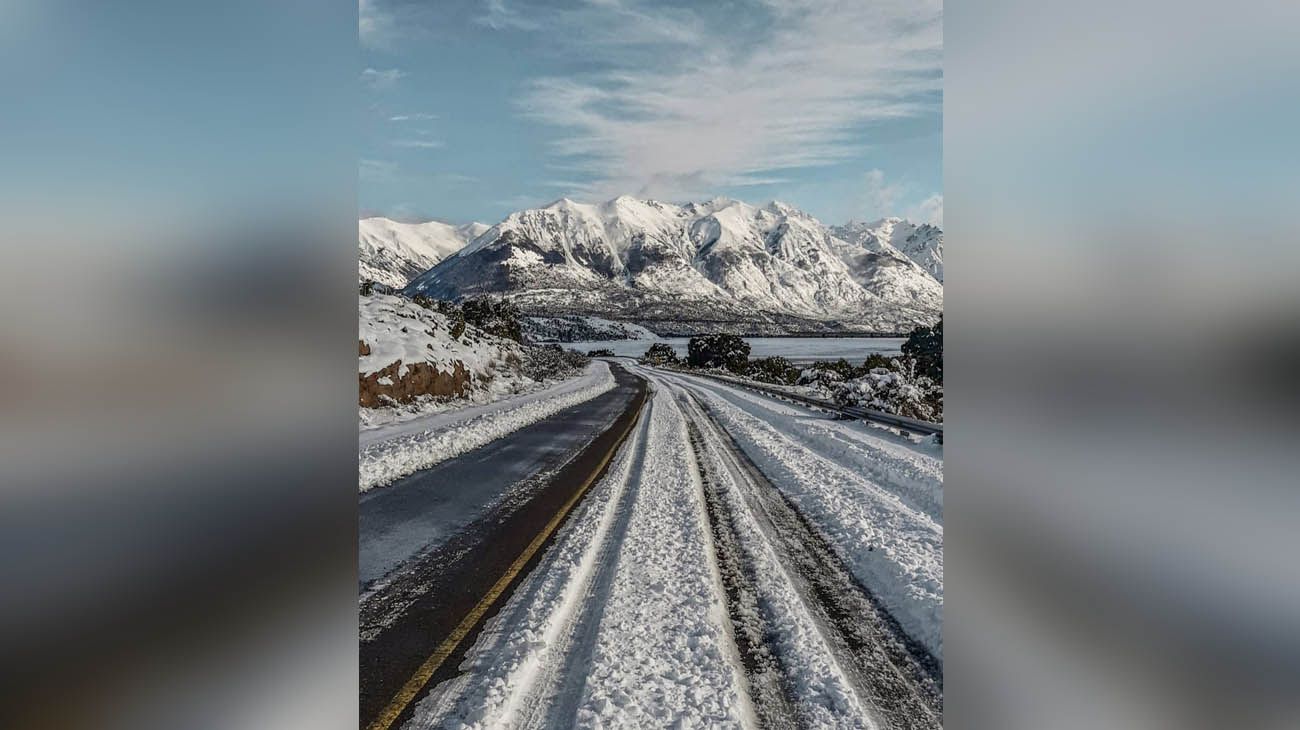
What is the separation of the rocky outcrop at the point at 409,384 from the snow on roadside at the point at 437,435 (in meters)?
1.16

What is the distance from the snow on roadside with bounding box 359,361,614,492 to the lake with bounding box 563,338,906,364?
35.2 meters

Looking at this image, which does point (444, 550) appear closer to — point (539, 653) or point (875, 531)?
point (539, 653)

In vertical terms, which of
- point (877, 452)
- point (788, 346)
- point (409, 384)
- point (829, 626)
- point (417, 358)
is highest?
point (788, 346)

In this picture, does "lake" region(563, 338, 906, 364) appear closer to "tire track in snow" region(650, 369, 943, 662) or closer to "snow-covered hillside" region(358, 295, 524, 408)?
"snow-covered hillside" region(358, 295, 524, 408)

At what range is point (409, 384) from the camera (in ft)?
53.8

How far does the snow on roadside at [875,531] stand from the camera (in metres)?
4.18

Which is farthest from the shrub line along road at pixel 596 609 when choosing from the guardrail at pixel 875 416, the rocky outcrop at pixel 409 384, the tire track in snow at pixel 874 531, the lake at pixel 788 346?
the lake at pixel 788 346

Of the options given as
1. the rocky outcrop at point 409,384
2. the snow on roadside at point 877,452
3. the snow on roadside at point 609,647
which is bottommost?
the snow on roadside at point 877,452

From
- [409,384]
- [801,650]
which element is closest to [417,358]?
[409,384]

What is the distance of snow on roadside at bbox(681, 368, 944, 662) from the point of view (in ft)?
13.7

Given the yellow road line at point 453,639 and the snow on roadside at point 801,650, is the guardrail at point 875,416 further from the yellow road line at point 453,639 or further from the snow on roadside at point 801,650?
the yellow road line at point 453,639

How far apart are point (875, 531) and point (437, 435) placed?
844 centimetres
